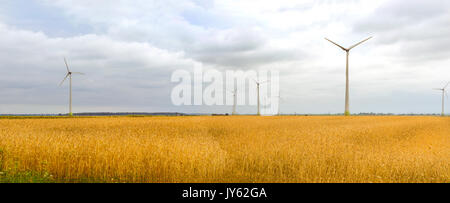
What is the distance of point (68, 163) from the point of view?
11.5 metres

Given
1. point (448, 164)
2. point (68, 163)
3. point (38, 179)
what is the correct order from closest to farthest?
1. point (38, 179)
2. point (68, 163)
3. point (448, 164)

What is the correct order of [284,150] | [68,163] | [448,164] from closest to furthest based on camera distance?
[68,163] < [448,164] < [284,150]

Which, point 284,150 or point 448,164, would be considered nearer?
point 448,164
